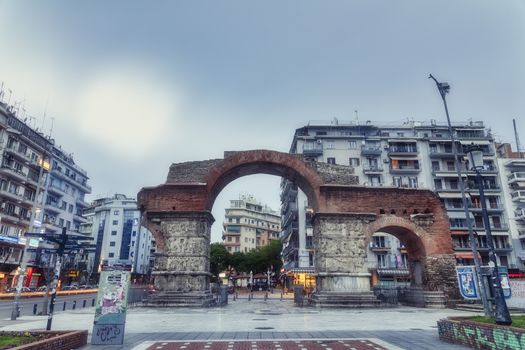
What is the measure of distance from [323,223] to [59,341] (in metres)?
16.9

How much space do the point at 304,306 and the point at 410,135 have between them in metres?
43.3

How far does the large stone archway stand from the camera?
70.7 ft

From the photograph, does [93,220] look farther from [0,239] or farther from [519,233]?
[519,233]

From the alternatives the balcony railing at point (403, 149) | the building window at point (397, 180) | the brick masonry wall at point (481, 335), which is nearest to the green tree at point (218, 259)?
the building window at point (397, 180)

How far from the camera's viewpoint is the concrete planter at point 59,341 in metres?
7.32

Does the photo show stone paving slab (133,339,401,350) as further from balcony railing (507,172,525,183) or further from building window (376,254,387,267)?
balcony railing (507,172,525,183)

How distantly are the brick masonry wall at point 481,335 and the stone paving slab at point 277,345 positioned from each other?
1883 millimetres

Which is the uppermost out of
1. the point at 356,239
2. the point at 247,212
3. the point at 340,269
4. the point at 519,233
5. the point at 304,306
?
the point at 247,212

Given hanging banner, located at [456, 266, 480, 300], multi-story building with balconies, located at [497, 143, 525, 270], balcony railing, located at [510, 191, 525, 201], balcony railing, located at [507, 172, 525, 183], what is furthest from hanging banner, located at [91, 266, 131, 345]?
balcony railing, located at [507, 172, 525, 183]

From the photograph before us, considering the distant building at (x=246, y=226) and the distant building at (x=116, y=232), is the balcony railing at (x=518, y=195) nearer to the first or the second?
the distant building at (x=246, y=226)

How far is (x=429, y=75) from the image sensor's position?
1684 centimetres

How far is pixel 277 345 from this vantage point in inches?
358

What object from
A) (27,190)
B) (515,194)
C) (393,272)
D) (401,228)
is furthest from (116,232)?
(515,194)

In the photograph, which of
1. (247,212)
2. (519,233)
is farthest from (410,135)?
(247,212)
